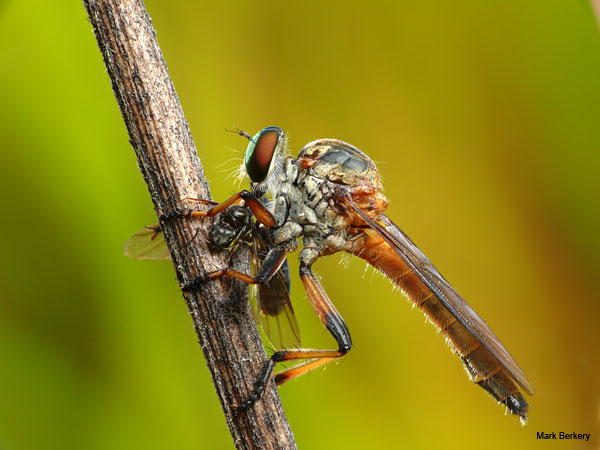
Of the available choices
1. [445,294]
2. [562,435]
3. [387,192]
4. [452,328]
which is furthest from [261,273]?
[562,435]

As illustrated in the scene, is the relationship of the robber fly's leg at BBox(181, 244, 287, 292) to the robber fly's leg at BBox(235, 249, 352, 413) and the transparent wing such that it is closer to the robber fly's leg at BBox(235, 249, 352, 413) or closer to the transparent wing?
the transparent wing

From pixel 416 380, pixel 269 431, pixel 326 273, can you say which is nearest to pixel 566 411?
pixel 416 380

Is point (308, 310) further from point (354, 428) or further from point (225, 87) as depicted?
point (225, 87)

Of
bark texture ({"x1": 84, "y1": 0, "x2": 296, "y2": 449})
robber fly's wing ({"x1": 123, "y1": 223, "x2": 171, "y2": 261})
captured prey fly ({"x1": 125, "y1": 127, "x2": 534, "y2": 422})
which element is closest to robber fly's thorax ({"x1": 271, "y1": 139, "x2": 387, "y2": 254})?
captured prey fly ({"x1": 125, "y1": 127, "x2": 534, "y2": 422})

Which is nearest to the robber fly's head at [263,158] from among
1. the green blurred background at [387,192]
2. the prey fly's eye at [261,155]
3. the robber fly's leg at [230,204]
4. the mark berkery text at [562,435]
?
the prey fly's eye at [261,155]

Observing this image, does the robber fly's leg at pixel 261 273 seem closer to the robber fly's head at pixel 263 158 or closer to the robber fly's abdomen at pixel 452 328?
the robber fly's head at pixel 263 158

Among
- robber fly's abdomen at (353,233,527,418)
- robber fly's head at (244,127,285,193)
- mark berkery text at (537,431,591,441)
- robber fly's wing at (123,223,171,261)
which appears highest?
robber fly's head at (244,127,285,193)
